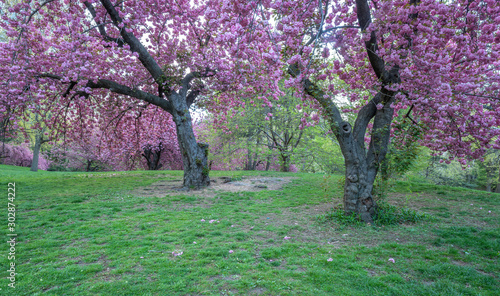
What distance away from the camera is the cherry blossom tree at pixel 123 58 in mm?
6762

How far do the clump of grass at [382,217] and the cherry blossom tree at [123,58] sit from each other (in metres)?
3.88

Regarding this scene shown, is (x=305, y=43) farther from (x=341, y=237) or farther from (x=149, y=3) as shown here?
(x=149, y=3)

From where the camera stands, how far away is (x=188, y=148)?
30.9ft

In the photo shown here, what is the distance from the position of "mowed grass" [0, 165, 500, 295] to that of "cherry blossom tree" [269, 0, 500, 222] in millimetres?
1545

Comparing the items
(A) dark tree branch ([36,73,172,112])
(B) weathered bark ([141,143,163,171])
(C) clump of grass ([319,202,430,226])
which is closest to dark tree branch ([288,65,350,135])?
(C) clump of grass ([319,202,430,226])

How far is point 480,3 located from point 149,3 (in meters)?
9.02

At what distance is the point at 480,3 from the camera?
4543mm

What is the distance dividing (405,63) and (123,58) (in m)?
8.53

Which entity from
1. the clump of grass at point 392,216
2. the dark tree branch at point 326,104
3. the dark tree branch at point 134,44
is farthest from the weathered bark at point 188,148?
the clump of grass at point 392,216

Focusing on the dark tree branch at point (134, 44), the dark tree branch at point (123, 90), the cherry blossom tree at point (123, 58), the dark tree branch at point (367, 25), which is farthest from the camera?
the dark tree branch at point (123, 90)

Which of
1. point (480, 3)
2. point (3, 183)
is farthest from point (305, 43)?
point (3, 183)

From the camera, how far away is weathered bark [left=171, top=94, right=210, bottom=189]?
9.43 meters

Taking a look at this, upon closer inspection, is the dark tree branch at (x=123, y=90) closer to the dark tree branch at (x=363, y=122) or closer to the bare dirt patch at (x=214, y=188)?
the bare dirt patch at (x=214, y=188)

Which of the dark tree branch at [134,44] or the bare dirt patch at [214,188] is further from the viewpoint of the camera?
the bare dirt patch at [214,188]
